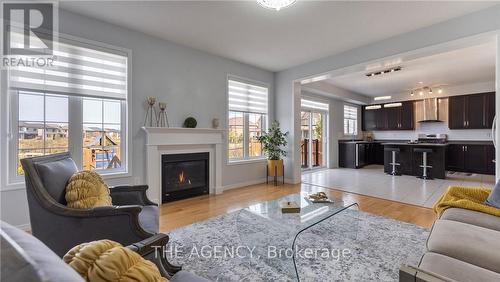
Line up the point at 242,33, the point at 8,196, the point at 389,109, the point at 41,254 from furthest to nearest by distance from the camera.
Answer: the point at 389,109 < the point at 242,33 < the point at 8,196 < the point at 41,254

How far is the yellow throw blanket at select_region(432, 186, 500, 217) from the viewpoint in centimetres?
189

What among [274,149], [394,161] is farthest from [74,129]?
[394,161]

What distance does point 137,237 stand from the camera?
1489 millimetres

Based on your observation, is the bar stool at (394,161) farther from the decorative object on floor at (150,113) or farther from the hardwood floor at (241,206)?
the decorative object on floor at (150,113)

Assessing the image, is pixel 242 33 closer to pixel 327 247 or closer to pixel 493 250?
pixel 327 247

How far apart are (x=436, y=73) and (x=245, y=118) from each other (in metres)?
4.84

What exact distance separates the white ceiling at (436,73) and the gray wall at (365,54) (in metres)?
1.16

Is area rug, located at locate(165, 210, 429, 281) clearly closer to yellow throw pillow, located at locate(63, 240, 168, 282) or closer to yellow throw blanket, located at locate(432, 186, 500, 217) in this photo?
yellow throw blanket, located at locate(432, 186, 500, 217)

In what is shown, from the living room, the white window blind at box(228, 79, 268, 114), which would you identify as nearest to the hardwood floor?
the living room

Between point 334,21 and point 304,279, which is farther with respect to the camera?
point 334,21

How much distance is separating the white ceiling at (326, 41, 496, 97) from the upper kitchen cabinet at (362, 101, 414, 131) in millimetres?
592

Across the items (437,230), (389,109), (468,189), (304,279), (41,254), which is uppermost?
(389,109)

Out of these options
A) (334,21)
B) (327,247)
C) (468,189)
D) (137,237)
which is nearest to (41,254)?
(137,237)

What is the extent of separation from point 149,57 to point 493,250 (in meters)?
4.18
